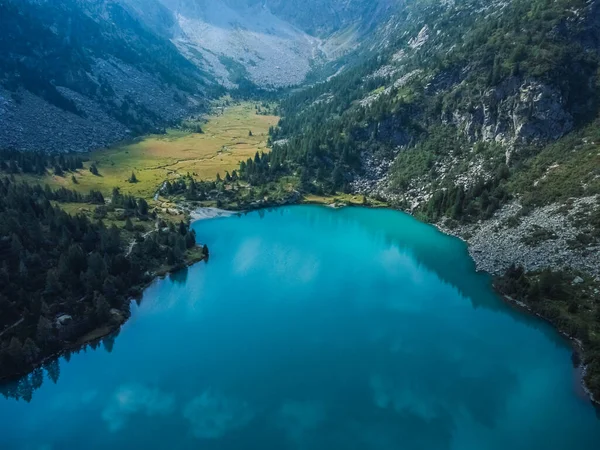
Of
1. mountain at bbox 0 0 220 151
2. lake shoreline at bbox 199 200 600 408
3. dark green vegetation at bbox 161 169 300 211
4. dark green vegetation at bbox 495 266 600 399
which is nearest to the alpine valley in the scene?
dark green vegetation at bbox 495 266 600 399

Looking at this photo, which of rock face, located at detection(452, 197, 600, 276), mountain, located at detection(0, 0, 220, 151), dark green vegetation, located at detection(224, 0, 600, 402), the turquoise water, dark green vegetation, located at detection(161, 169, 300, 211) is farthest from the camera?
mountain, located at detection(0, 0, 220, 151)

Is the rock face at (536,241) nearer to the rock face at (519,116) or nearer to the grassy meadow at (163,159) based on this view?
the rock face at (519,116)

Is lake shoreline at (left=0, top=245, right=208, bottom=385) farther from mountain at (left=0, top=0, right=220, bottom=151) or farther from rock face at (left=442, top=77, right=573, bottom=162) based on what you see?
mountain at (left=0, top=0, right=220, bottom=151)

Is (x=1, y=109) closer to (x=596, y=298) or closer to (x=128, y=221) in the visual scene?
(x=128, y=221)

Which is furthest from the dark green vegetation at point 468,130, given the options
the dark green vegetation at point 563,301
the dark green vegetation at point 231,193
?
the dark green vegetation at point 563,301

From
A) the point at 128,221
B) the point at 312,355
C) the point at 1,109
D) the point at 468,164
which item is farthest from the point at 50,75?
the point at 312,355

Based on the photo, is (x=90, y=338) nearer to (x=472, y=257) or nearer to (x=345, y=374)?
(x=345, y=374)
